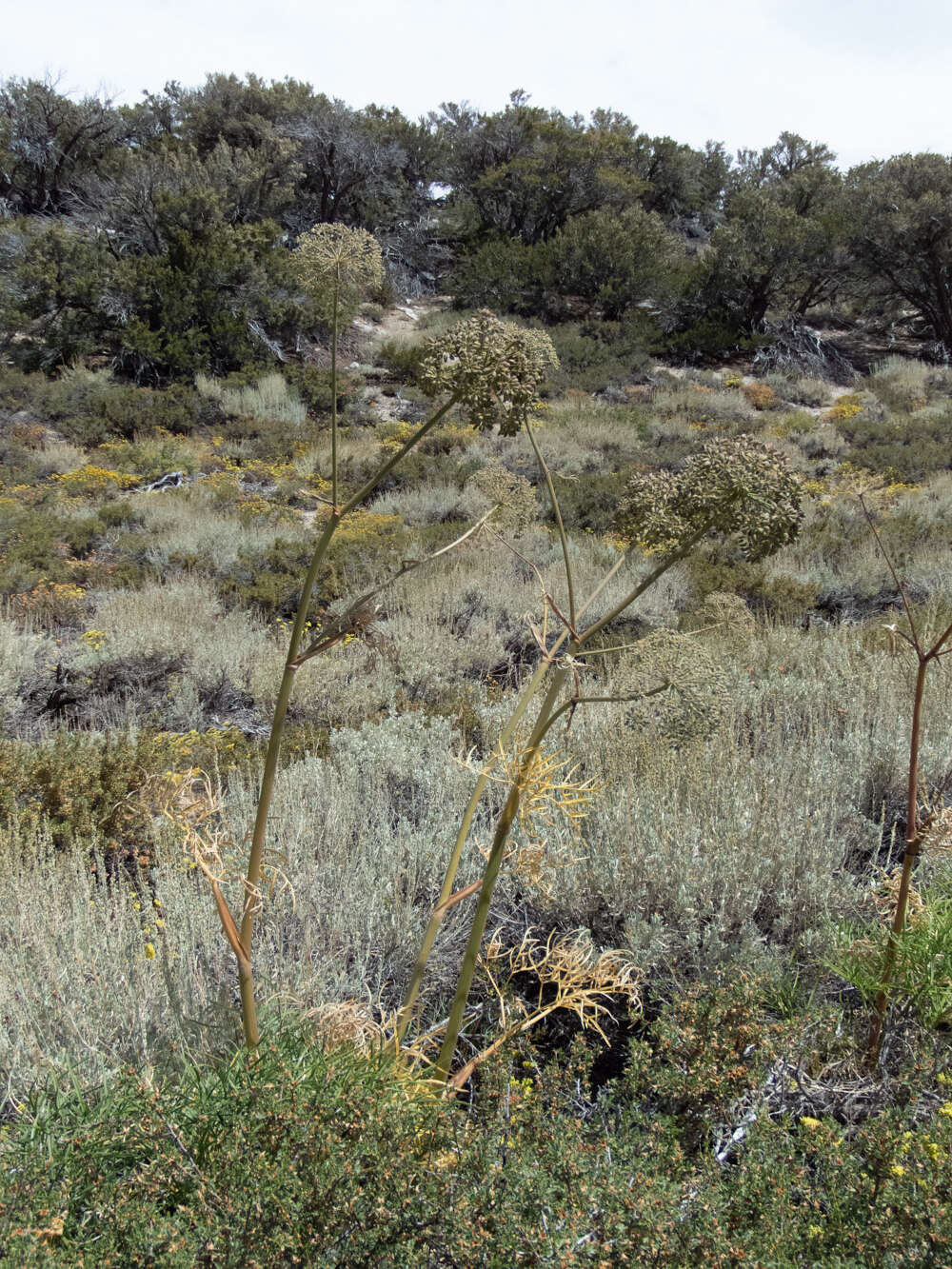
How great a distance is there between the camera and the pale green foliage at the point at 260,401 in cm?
1355

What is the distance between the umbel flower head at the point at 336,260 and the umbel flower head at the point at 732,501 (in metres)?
0.63

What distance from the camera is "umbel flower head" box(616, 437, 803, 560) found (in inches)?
51.2

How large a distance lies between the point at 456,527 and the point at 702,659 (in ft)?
24.4

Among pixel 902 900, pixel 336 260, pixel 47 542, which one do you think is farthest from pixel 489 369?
pixel 47 542

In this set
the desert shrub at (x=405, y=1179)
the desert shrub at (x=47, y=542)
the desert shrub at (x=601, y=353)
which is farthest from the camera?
the desert shrub at (x=601, y=353)

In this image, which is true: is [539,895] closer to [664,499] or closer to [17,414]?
[664,499]

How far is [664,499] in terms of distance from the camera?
4.75ft

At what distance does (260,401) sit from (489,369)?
45.4ft

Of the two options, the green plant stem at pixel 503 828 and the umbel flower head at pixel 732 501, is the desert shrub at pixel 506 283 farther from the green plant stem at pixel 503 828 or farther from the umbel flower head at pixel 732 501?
the green plant stem at pixel 503 828

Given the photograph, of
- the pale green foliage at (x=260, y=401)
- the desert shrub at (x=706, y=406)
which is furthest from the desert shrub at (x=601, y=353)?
the pale green foliage at (x=260, y=401)

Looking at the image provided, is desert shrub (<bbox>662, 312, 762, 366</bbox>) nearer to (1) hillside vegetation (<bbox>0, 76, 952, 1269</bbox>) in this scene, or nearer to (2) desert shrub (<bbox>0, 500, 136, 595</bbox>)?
(1) hillside vegetation (<bbox>0, 76, 952, 1269</bbox>)

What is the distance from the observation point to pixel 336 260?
1301 mm

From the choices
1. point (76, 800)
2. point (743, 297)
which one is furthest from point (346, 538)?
point (743, 297)

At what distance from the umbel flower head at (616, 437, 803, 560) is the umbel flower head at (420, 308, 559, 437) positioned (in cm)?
33
